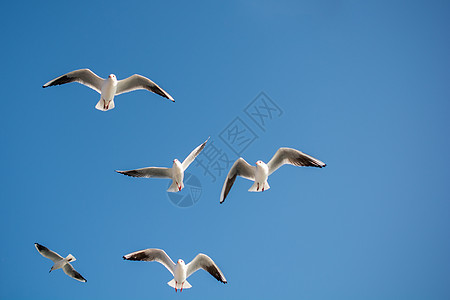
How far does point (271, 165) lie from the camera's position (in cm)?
897

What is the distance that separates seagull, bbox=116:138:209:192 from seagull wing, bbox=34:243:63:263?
443 centimetres

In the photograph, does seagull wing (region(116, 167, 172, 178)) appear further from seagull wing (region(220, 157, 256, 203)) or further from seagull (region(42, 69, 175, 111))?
seagull (region(42, 69, 175, 111))

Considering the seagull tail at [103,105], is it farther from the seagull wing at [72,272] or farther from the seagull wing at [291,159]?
the seagull wing at [72,272]

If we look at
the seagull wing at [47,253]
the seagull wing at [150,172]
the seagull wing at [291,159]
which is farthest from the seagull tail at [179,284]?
the seagull wing at [291,159]

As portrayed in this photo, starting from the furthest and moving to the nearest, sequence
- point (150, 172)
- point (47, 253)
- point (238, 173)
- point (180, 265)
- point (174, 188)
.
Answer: point (47, 253) < point (180, 265) < point (150, 172) < point (174, 188) < point (238, 173)

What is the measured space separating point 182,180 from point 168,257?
2240 mm

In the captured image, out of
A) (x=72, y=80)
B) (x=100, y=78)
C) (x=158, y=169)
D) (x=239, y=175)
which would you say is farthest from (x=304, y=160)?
(x=72, y=80)

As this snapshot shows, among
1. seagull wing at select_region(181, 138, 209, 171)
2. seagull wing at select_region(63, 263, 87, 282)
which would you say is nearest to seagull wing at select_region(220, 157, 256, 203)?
seagull wing at select_region(181, 138, 209, 171)

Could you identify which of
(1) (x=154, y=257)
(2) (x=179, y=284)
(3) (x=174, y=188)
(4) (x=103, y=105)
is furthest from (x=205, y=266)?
(4) (x=103, y=105)

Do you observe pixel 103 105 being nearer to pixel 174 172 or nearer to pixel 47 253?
pixel 174 172

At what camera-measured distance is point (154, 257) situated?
10055 millimetres

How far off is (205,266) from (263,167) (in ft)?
10.4

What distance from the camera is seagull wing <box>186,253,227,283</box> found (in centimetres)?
926

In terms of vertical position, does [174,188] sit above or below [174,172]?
below
